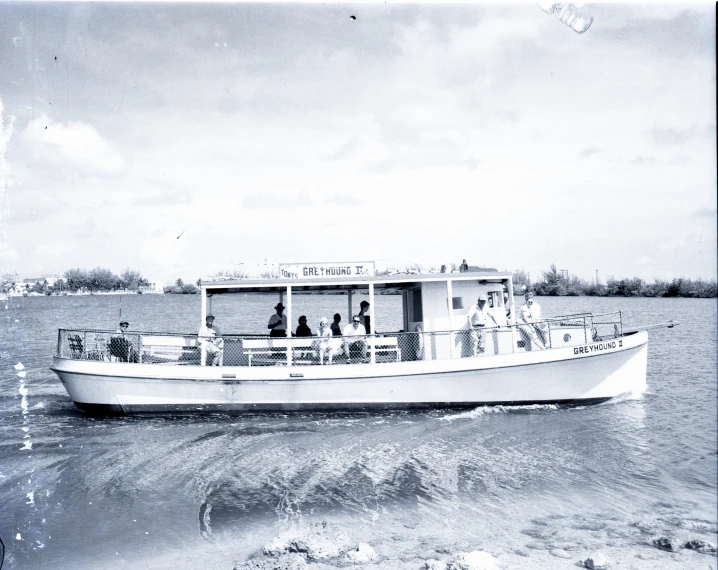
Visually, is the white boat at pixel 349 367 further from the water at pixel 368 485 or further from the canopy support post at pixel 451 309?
the water at pixel 368 485

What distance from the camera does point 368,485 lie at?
9.02 meters

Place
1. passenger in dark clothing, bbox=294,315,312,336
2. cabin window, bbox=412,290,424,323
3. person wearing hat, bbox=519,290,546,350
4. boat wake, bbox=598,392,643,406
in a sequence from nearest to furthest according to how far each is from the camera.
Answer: person wearing hat, bbox=519,290,546,350 < passenger in dark clothing, bbox=294,315,312,336 < cabin window, bbox=412,290,424,323 < boat wake, bbox=598,392,643,406

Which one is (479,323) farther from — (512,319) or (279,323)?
(279,323)

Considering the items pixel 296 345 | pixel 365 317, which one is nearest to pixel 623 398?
pixel 365 317

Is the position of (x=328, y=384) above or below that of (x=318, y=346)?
below

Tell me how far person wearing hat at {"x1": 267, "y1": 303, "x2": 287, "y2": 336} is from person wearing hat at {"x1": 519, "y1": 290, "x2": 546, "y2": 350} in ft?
18.1

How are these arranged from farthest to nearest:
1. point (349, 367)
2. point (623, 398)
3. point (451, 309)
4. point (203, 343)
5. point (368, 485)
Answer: point (623, 398) < point (451, 309) < point (203, 343) < point (349, 367) < point (368, 485)

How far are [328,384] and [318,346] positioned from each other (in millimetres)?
897

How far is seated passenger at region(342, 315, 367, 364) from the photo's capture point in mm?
13388

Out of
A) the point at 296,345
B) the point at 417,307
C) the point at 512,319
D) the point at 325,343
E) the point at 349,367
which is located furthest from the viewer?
the point at 417,307

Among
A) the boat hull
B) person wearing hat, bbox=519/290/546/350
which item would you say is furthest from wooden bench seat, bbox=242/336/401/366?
person wearing hat, bbox=519/290/546/350

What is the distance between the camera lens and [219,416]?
1357 centimetres

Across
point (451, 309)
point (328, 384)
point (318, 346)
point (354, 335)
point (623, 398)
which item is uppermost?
point (451, 309)

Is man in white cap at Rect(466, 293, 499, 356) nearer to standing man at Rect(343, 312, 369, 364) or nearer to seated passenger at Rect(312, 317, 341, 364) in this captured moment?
standing man at Rect(343, 312, 369, 364)
